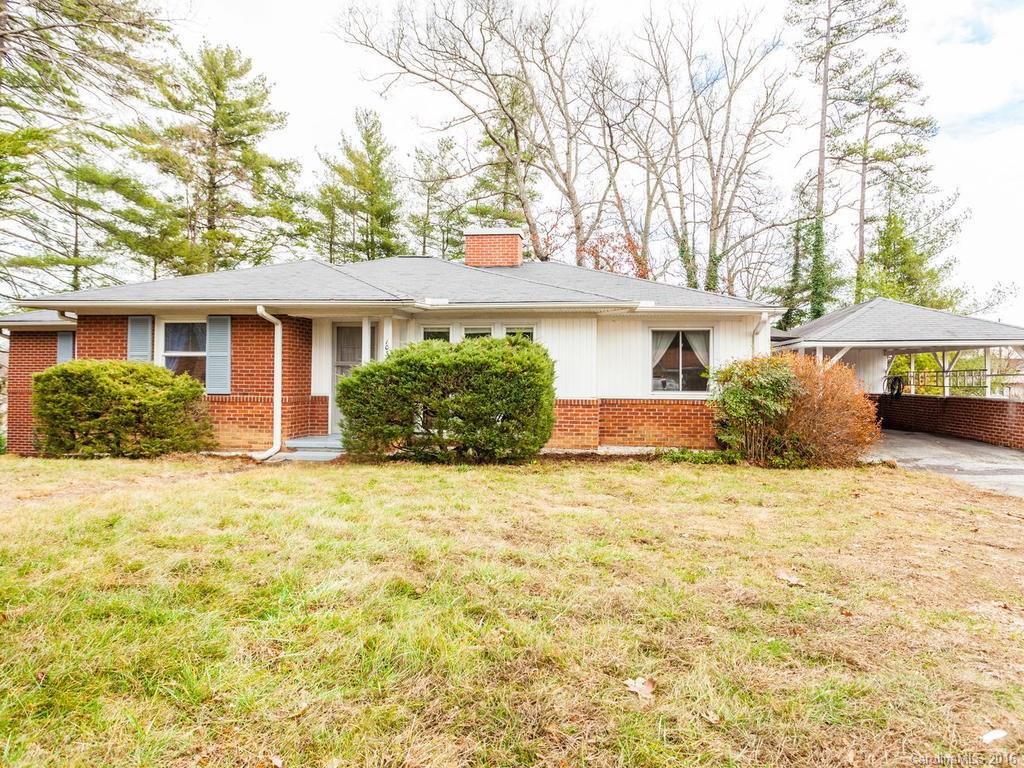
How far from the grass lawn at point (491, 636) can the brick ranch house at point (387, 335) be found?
4.54m

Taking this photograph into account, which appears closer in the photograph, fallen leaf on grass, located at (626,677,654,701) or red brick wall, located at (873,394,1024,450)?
fallen leaf on grass, located at (626,677,654,701)

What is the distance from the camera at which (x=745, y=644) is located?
8.74ft

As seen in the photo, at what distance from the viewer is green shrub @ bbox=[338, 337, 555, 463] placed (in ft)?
26.1

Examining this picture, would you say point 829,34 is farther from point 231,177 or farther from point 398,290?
point 231,177

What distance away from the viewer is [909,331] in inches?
443

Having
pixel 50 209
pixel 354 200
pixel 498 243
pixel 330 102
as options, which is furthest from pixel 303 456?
pixel 330 102

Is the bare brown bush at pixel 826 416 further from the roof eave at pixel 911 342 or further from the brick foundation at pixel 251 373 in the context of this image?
the brick foundation at pixel 251 373

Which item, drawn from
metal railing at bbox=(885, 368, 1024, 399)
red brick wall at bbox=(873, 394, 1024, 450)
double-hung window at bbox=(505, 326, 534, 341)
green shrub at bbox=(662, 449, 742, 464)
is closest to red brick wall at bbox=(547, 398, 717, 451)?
green shrub at bbox=(662, 449, 742, 464)

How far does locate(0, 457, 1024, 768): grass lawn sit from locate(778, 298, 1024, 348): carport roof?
668 cm

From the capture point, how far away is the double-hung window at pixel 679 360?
34.3 ft

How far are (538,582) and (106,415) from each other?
857 centimetres

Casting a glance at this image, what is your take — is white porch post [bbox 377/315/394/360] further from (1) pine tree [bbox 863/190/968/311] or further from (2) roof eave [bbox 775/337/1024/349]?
(1) pine tree [bbox 863/190/968/311]

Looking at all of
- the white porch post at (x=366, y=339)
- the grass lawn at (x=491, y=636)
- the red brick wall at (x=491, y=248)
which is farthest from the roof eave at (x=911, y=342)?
the white porch post at (x=366, y=339)

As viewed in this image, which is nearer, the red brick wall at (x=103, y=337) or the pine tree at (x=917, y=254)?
the red brick wall at (x=103, y=337)
